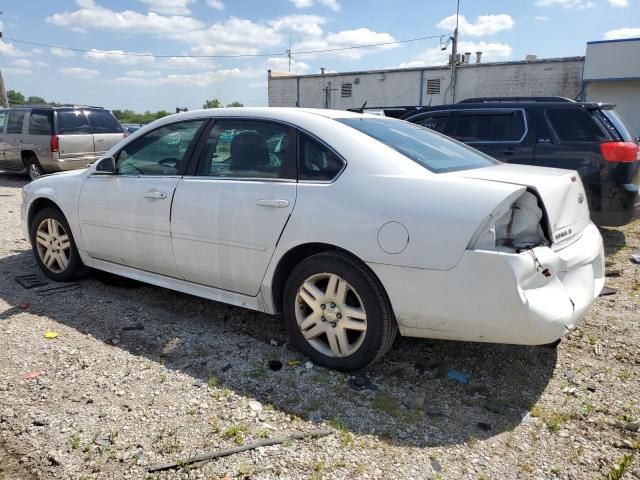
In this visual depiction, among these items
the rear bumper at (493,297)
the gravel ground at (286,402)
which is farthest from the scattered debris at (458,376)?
the rear bumper at (493,297)

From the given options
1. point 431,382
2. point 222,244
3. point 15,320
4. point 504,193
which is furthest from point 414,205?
point 15,320

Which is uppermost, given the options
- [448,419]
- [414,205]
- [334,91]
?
[334,91]

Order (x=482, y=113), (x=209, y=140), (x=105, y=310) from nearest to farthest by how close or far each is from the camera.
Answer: (x=209, y=140)
(x=105, y=310)
(x=482, y=113)

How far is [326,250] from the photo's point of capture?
125 inches

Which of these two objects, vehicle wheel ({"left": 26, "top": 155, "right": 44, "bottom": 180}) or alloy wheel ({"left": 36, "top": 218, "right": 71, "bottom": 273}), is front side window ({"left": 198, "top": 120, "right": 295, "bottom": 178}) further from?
vehicle wheel ({"left": 26, "top": 155, "right": 44, "bottom": 180})

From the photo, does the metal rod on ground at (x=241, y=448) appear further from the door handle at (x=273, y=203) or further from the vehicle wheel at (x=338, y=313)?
the door handle at (x=273, y=203)

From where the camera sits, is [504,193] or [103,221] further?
[103,221]

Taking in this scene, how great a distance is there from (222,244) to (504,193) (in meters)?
1.81

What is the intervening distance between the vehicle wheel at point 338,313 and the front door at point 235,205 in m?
0.30

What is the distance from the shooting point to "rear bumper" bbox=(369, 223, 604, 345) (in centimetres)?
264

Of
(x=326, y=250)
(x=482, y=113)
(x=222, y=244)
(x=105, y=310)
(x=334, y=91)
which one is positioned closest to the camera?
(x=326, y=250)

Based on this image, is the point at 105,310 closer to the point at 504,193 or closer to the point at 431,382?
the point at 431,382

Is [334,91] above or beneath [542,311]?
above

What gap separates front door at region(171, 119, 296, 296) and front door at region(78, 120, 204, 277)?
0.16m
